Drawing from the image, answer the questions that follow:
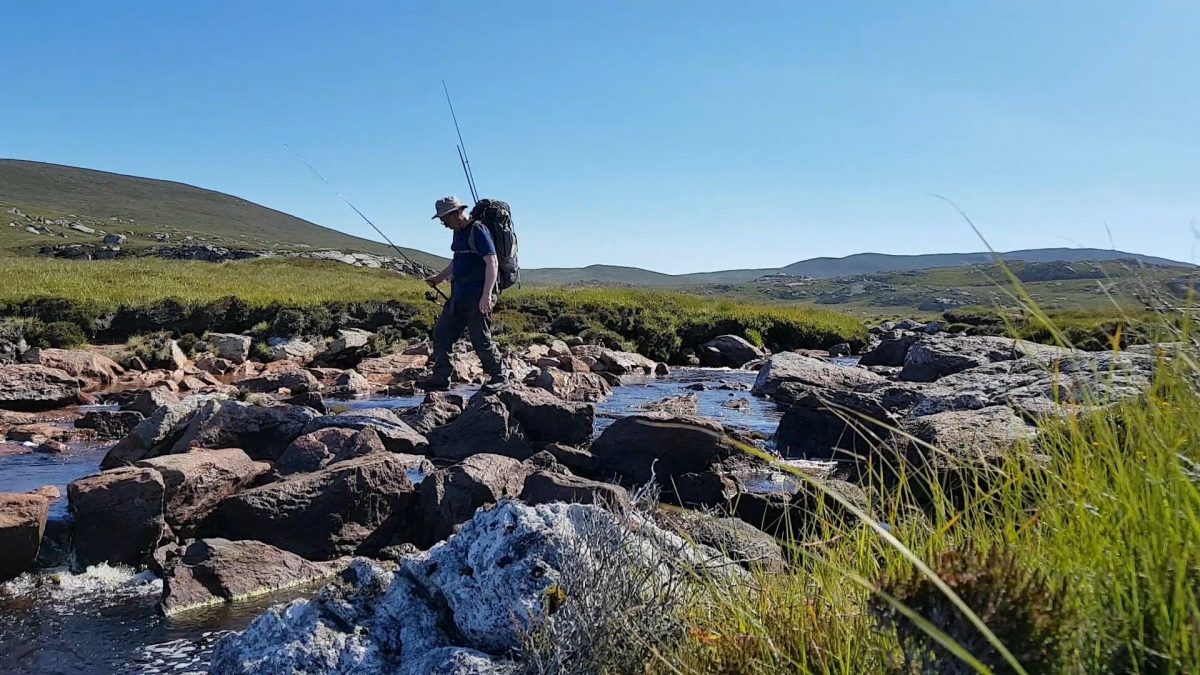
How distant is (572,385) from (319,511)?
9.10 meters

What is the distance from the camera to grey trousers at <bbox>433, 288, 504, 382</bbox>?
482 inches

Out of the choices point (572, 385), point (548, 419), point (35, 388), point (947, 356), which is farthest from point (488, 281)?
point (947, 356)

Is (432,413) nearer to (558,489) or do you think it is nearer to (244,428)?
(244,428)

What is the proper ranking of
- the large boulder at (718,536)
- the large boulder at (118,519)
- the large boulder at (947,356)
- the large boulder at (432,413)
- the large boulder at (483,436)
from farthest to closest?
the large boulder at (947,356) < the large boulder at (432,413) < the large boulder at (483,436) < the large boulder at (118,519) < the large boulder at (718,536)

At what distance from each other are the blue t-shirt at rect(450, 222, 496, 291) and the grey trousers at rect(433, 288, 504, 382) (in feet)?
0.48

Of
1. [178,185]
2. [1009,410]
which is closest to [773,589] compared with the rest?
[1009,410]

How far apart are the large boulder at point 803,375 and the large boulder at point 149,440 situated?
10.5 meters

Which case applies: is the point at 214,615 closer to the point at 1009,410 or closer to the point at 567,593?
the point at 567,593

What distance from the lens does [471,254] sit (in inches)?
469

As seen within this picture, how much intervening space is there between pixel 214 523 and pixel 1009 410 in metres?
6.99

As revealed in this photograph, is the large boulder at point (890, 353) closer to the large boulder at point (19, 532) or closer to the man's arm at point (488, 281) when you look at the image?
the man's arm at point (488, 281)

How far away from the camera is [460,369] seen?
18.0 meters

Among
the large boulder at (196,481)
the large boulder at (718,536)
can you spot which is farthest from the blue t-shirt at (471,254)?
the large boulder at (718,536)

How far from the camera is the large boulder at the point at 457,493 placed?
7.00 meters
